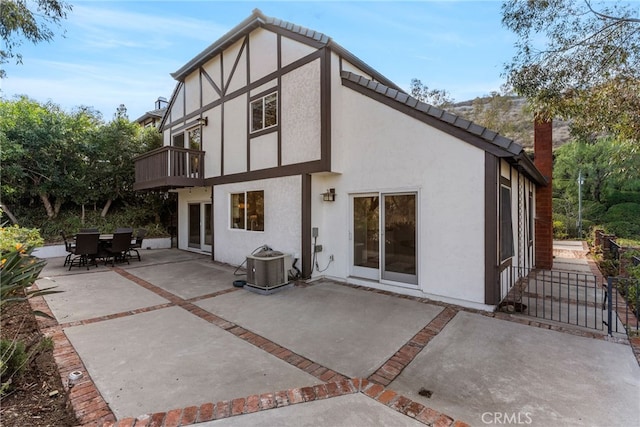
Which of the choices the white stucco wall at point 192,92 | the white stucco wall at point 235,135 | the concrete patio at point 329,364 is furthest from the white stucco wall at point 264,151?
the white stucco wall at point 192,92

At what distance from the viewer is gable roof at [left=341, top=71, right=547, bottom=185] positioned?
527 cm

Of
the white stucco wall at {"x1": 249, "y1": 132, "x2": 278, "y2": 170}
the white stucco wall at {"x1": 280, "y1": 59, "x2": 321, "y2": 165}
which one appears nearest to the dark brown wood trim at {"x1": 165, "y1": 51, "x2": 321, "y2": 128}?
the white stucco wall at {"x1": 280, "y1": 59, "x2": 321, "y2": 165}

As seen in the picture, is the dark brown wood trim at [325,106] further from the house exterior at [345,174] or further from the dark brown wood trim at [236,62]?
the dark brown wood trim at [236,62]

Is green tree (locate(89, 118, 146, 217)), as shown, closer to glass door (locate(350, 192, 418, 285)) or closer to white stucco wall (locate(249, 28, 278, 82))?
white stucco wall (locate(249, 28, 278, 82))

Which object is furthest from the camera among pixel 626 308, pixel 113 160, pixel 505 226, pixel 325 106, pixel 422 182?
pixel 113 160

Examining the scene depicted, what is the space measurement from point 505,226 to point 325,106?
5000 millimetres

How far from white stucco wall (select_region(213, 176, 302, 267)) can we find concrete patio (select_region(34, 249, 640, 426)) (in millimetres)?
2436

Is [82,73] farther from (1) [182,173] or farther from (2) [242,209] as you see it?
(2) [242,209]

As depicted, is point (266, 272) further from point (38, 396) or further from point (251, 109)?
point (251, 109)

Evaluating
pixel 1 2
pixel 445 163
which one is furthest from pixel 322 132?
pixel 1 2

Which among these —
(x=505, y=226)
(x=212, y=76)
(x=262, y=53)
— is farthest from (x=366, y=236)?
(x=212, y=76)

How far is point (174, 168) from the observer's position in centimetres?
1053

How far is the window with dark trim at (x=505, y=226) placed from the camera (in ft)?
19.9

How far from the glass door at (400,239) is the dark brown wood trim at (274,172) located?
76.1 inches
